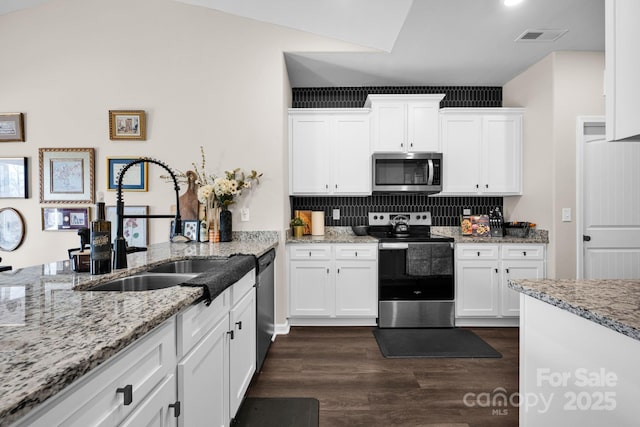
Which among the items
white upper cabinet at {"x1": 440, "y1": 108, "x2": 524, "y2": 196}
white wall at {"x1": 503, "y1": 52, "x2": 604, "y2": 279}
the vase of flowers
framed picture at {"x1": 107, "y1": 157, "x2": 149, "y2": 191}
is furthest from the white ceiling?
framed picture at {"x1": 107, "y1": 157, "x2": 149, "y2": 191}

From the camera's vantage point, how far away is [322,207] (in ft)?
13.1

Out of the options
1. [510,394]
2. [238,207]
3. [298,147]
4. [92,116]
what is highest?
[92,116]

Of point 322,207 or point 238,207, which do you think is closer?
point 238,207

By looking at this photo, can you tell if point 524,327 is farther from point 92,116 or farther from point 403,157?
Answer: point 92,116

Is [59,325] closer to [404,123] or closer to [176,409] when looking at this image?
[176,409]

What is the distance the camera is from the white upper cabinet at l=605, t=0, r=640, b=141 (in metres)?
0.81

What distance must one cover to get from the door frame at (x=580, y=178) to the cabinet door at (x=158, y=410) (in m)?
3.65

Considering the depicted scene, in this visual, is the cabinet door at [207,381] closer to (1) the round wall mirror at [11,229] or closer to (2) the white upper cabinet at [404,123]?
(2) the white upper cabinet at [404,123]

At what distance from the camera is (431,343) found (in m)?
2.95

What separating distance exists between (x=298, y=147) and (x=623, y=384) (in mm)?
3190

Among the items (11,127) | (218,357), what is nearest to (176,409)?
(218,357)

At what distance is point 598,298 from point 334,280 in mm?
2482

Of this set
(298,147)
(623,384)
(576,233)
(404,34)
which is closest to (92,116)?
(298,147)

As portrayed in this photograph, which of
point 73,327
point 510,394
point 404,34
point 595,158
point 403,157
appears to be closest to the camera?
point 73,327
